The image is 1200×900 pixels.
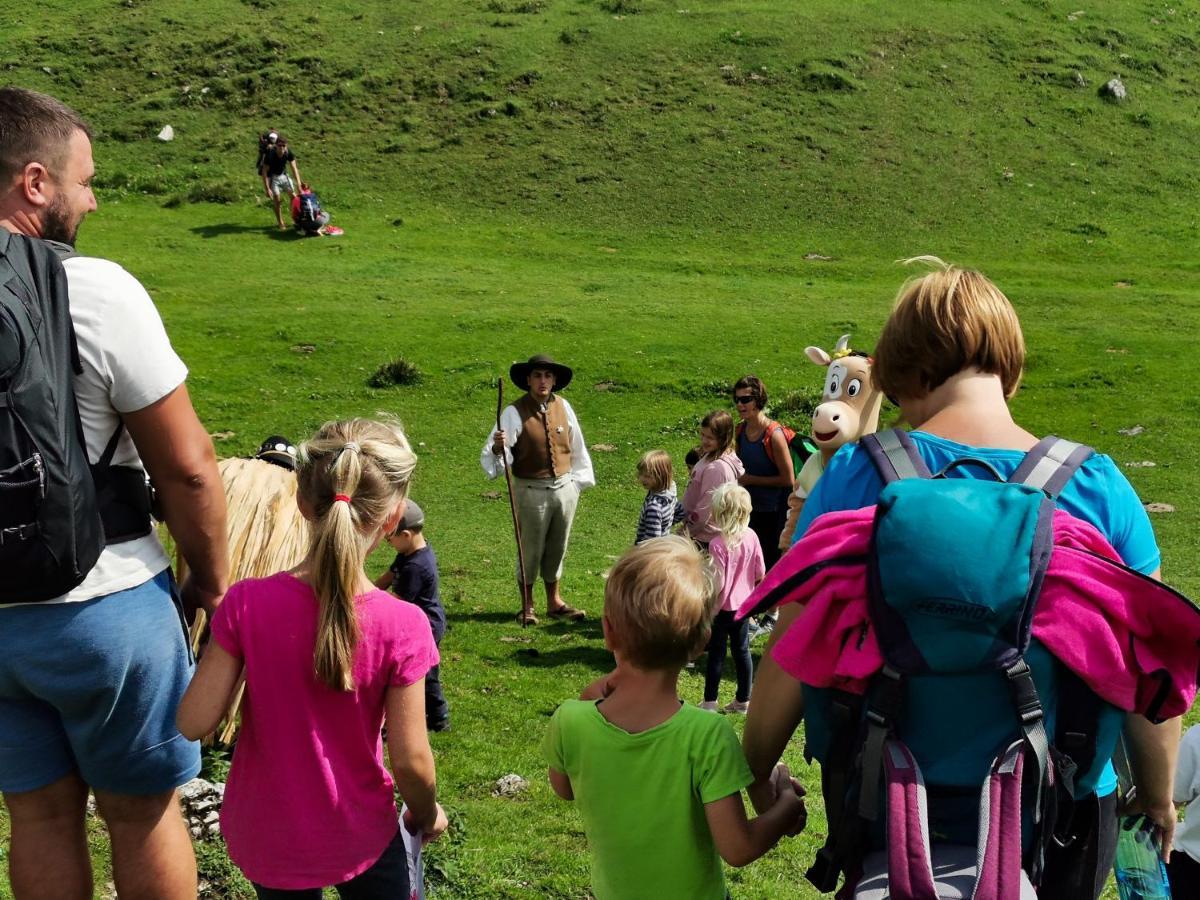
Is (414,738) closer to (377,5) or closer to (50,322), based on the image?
(50,322)

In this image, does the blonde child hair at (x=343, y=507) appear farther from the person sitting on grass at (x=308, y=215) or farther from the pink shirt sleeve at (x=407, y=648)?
the person sitting on grass at (x=308, y=215)

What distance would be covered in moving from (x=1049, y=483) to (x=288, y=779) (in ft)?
6.64

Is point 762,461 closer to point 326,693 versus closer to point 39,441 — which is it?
point 326,693

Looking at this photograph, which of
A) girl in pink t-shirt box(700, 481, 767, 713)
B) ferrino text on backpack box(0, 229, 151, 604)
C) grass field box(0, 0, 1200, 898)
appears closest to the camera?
ferrino text on backpack box(0, 229, 151, 604)

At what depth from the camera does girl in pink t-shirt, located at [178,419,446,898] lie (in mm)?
2932

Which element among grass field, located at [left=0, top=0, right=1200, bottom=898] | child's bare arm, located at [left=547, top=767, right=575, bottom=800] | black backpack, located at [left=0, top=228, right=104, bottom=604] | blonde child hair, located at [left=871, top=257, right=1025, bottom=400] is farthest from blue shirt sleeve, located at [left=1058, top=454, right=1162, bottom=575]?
grass field, located at [left=0, top=0, right=1200, bottom=898]

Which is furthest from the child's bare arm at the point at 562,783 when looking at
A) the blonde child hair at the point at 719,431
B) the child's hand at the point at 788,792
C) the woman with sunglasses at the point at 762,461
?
the woman with sunglasses at the point at 762,461

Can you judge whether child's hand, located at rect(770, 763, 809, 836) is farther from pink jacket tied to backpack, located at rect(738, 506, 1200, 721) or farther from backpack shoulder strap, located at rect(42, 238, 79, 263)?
backpack shoulder strap, located at rect(42, 238, 79, 263)

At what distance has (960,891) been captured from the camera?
2.25 m

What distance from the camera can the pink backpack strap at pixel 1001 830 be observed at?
223cm

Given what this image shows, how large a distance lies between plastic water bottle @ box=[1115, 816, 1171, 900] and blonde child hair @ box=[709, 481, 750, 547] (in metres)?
4.09

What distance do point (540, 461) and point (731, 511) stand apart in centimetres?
270

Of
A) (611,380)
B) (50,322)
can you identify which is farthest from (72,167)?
(611,380)

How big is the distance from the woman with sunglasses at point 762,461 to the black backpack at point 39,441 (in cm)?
644
